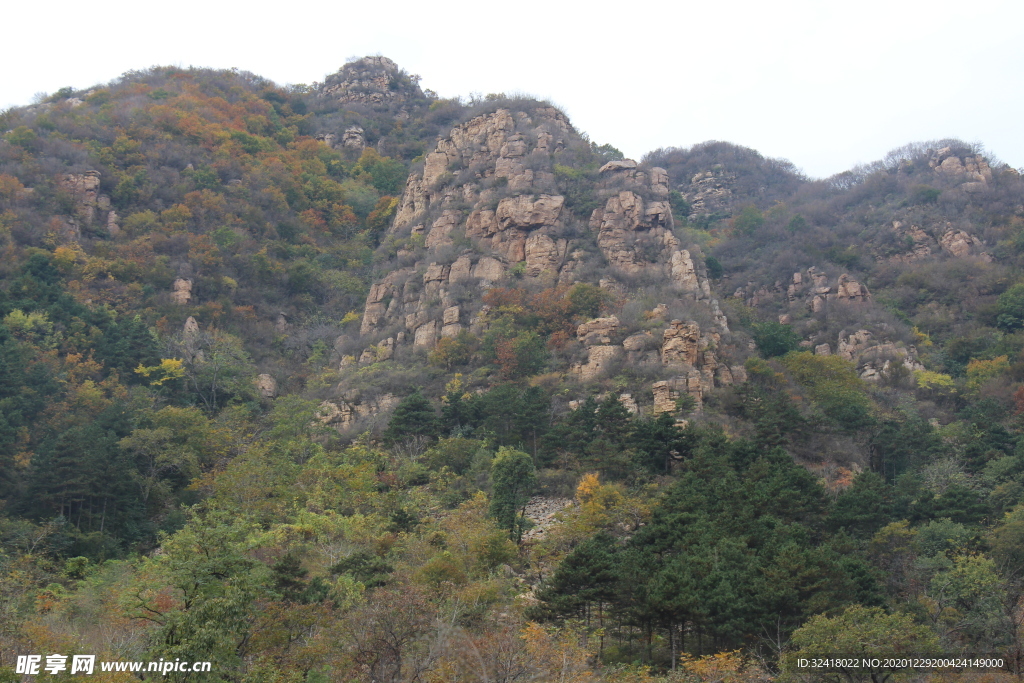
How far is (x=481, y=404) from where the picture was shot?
3856cm

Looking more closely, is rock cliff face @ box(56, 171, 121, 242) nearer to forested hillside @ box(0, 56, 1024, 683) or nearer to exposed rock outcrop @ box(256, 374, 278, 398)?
forested hillside @ box(0, 56, 1024, 683)

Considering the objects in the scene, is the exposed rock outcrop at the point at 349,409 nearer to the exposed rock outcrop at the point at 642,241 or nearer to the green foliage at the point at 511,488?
the green foliage at the point at 511,488

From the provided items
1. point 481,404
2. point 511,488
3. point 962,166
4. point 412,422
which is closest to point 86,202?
point 412,422

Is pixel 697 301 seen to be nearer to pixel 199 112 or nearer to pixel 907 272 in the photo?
pixel 907 272

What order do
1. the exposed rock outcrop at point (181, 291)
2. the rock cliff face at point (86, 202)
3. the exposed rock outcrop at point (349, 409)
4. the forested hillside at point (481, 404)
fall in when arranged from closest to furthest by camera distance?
the forested hillside at point (481, 404) < the exposed rock outcrop at point (349, 409) < the exposed rock outcrop at point (181, 291) < the rock cliff face at point (86, 202)

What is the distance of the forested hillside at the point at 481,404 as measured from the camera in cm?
2089

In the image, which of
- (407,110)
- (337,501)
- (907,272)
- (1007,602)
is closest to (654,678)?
(1007,602)

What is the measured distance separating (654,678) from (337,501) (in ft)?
53.3

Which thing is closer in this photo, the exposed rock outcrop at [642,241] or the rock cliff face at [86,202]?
the exposed rock outcrop at [642,241]

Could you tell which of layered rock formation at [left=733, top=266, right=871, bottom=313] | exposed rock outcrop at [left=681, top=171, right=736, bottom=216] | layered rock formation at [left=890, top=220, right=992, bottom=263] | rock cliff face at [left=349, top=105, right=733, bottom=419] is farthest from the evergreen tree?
exposed rock outcrop at [left=681, top=171, right=736, bottom=216]

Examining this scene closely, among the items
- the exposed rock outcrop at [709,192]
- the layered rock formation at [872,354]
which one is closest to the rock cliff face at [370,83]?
the exposed rock outcrop at [709,192]

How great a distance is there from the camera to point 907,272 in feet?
192

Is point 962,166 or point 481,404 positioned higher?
point 962,166

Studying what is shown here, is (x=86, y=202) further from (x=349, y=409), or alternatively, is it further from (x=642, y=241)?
(x=642, y=241)
